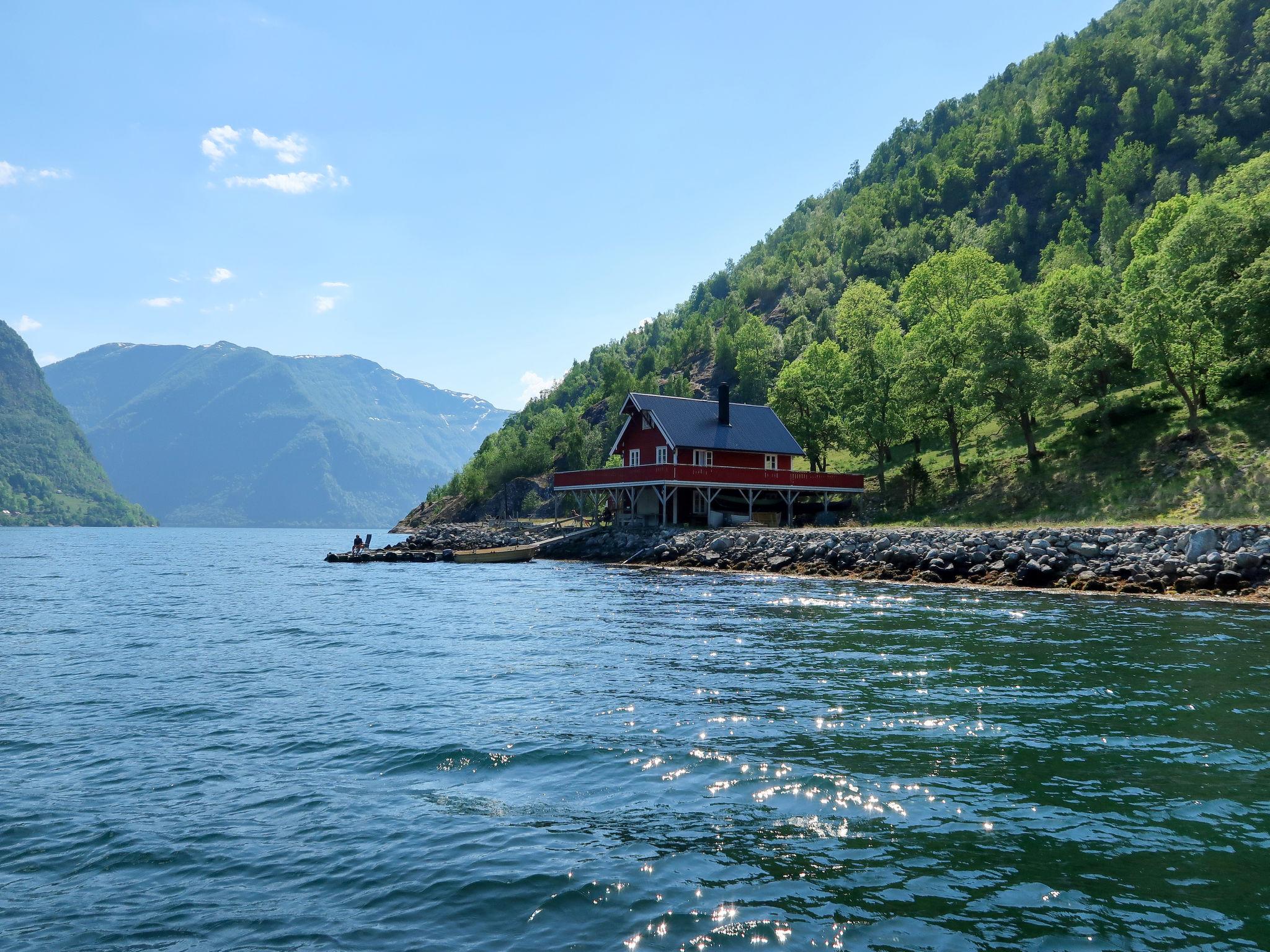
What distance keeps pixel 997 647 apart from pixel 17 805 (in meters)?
20.1

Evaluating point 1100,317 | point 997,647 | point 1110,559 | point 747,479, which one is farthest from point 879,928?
point 1100,317

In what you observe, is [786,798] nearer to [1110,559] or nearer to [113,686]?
[113,686]

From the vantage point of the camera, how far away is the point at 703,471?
59125 millimetres

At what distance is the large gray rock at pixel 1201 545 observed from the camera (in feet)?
99.2

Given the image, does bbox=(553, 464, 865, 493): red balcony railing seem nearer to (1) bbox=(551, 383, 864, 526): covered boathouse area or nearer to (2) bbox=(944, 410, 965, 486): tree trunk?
(1) bbox=(551, 383, 864, 526): covered boathouse area

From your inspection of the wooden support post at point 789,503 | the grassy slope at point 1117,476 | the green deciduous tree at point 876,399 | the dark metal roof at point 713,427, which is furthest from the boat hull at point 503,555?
the green deciduous tree at point 876,399

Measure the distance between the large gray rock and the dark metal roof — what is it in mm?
36815

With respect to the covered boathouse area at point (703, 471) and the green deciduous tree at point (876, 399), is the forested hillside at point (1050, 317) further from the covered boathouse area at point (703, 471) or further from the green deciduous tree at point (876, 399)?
the covered boathouse area at point (703, 471)

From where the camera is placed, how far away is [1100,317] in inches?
2272

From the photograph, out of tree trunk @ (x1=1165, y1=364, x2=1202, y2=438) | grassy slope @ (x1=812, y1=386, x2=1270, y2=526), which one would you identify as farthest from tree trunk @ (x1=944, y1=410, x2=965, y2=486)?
tree trunk @ (x1=1165, y1=364, x2=1202, y2=438)

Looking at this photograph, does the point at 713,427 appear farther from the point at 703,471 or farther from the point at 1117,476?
the point at 1117,476

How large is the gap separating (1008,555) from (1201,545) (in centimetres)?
732

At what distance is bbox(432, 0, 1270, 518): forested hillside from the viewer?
4803 cm

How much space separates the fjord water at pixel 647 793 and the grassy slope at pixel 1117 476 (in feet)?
69.3
